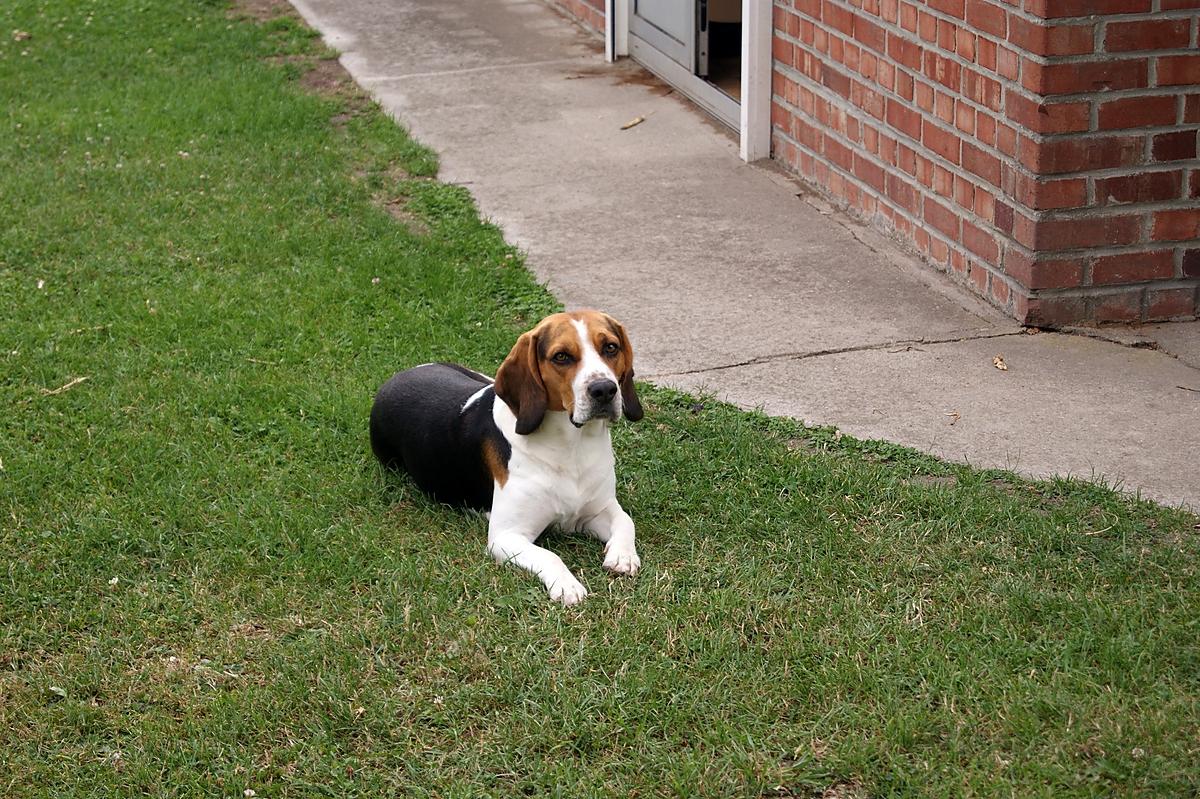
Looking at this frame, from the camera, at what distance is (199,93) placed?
1000 centimetres

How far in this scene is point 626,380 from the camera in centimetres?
431

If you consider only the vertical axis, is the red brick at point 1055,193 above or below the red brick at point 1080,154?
below

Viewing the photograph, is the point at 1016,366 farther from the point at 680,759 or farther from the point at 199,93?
the point at 199,93

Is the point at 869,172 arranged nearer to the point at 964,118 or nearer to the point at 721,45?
the point at 964,118

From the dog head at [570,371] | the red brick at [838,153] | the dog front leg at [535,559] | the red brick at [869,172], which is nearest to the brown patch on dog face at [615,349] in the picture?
the dog head at [570,371]

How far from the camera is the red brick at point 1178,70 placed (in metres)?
5.73

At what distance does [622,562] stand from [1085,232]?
2.76m

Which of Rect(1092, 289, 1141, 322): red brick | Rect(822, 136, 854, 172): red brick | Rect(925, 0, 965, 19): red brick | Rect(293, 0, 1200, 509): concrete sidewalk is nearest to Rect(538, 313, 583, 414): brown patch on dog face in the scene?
Rect(293, 0, 1200, 509): concrete sidewalk

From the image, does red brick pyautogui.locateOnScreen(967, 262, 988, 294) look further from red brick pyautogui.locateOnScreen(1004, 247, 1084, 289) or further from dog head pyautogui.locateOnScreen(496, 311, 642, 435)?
dog head pyautogui.locateOnScreen(496, 311, 642, 435)

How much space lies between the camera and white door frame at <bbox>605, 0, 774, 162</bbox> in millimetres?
8195

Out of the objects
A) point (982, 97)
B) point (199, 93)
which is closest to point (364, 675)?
point (982, 97)

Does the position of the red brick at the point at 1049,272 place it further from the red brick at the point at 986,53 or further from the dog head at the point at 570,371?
the dog head at the point at 570,371

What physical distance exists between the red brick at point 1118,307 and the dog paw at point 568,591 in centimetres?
297

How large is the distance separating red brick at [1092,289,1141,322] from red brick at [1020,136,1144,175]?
0.55 meters
